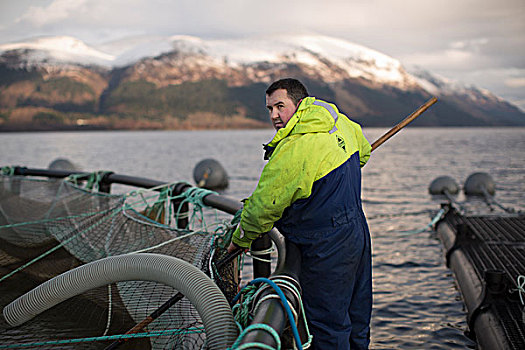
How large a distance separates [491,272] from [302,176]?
4740 mm

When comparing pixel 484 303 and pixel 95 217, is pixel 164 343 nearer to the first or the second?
pixel 95 217

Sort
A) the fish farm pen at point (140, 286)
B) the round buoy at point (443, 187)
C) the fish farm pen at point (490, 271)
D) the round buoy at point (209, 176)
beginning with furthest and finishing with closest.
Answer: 1. the round buoy at point (209, 176)
2. the round buoy at point (443, 187)
3. the fish farm pen at point (490, 271)
4. the fish farm pen at point (140, 286)

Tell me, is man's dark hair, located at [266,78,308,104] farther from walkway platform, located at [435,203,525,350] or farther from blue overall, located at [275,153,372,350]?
walkway platform, located at [435,203,525,350]

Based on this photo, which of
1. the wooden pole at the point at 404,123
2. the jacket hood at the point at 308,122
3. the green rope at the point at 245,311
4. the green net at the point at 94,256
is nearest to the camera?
the green rope at the point at 245,311

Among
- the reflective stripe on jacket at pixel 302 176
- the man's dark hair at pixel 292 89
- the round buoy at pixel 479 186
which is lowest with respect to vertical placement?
the round buoy at pixel 479 186

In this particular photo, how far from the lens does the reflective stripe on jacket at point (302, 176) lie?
10.0ft

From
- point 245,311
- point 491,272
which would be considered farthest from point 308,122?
point 491,272

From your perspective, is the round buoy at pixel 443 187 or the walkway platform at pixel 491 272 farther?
the round buoy at pixel 443 187

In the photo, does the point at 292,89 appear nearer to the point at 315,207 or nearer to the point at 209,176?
the point at 315,207

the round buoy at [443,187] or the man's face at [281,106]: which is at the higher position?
the man's face at [281,106]

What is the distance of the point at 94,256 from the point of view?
15.2 feet

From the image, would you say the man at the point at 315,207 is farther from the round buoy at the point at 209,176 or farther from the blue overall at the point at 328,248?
the round buoy at the point at 209,176

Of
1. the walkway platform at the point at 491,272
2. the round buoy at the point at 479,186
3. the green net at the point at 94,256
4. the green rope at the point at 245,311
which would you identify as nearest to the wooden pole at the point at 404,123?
the green net at the point at 94,256

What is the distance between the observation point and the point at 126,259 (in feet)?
8.50
